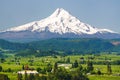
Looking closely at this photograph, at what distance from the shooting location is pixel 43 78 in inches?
7677

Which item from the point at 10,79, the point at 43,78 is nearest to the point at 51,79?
the point at 43,78

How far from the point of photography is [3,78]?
615ft

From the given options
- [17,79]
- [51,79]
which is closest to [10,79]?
[17,79]

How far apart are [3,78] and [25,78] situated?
33.8ft

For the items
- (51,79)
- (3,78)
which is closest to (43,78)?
(51,79)

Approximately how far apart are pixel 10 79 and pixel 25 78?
7.78m

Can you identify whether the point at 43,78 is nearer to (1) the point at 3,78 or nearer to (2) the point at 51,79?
(2) the point at 51,79

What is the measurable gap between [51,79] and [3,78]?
21.8 m

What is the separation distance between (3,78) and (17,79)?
9.54 meters

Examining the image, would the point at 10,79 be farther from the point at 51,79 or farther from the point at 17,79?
the point at 51,79

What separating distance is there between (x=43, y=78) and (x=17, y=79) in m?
10.9

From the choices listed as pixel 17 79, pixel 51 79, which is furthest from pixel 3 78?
pixel 51 79

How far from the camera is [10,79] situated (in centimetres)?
19738

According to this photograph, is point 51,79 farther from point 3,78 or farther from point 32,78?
point 3,78
